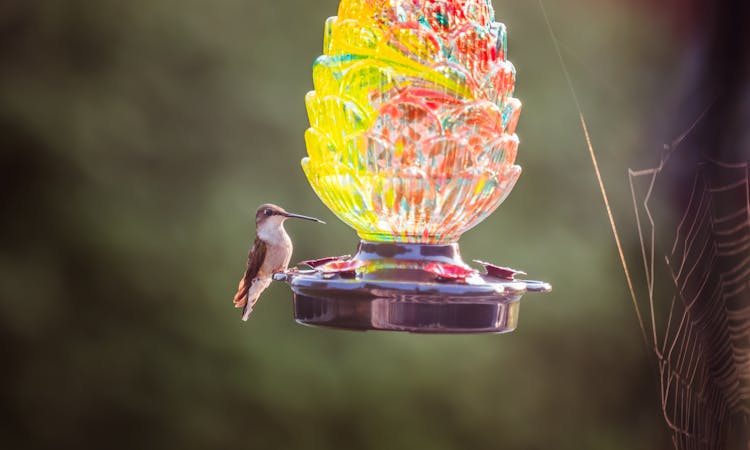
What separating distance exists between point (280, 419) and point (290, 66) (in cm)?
138

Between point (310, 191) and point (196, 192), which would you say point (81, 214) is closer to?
point (196, 192)

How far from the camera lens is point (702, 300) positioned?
406cm

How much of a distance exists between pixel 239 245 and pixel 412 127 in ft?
7.87

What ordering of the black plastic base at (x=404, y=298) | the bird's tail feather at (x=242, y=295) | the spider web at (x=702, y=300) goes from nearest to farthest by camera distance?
the black plastic base at (x=404, y=298) → the bird's tail feather at (x=242, y=295) → the spider web at (x=702, y=300)

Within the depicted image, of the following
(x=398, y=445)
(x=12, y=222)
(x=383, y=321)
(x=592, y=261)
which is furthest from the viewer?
(x=592, y=261)

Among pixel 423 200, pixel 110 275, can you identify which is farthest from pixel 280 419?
pixel 423 200

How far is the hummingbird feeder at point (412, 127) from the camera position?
1163mm

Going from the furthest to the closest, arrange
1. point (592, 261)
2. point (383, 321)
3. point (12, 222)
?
point (592, 261)
point (12, 222)
point (383, 321)

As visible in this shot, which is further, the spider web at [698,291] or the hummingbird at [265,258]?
the spider web at [698,291]

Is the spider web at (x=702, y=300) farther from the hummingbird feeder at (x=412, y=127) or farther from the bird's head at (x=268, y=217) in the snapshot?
the hummingbird feeder at (x=412, y=127)

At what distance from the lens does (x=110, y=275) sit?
328 cm

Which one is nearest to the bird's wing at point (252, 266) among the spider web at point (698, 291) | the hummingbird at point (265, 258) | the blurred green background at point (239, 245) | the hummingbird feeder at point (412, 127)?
the hummingbird at point (265, 258)

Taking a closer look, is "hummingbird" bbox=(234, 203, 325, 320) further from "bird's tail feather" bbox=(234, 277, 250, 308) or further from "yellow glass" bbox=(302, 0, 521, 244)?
"yellow glass" bbox=(302, 0, 521, 244)

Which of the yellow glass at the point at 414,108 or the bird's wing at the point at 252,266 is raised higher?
the yellow glass at the point at 414,108
